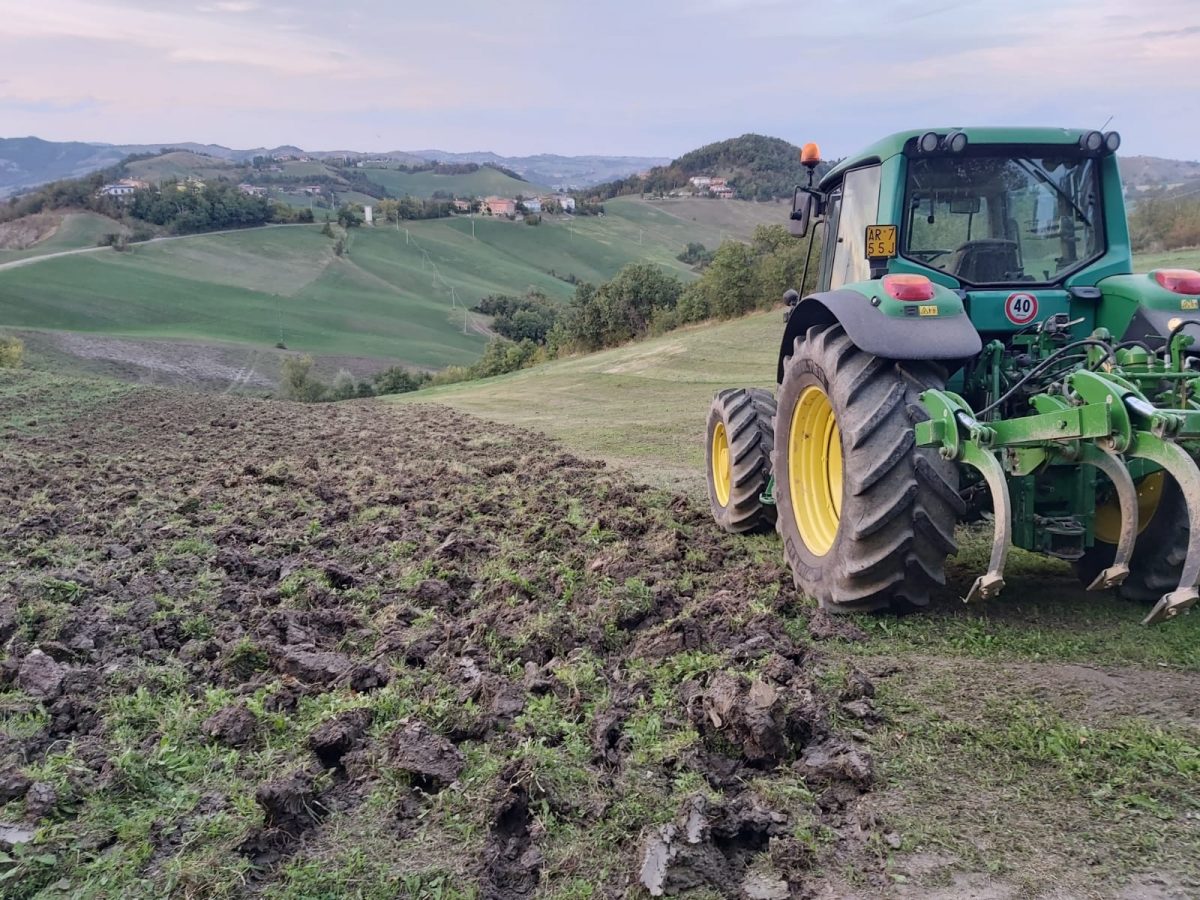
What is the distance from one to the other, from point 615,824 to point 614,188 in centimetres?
12326

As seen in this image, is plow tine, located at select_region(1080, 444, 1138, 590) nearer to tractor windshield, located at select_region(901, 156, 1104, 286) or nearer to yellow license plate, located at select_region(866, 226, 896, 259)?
tractor windshield, located at select_region(901, 156, 1104, 286)

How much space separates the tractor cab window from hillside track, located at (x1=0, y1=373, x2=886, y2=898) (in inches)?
74.6

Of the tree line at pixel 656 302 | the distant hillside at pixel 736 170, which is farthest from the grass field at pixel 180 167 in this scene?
the tree line at pixel 656 302

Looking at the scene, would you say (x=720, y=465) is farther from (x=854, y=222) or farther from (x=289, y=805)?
(x=289, y=805)

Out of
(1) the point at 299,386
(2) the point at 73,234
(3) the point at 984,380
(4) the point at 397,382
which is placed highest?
(2) the point at 73,234

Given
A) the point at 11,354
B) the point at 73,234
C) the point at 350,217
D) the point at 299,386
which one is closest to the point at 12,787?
the point at 299,386

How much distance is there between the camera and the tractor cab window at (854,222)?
537 cm

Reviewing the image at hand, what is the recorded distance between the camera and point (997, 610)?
4660mm

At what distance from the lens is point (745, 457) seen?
243 inches

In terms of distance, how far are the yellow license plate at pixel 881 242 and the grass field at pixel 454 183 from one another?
127 m

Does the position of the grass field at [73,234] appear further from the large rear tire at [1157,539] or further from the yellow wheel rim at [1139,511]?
the large rear tire at [1157,539]

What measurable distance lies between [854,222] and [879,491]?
2171mm

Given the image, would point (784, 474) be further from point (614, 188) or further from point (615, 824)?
point (614, 188)

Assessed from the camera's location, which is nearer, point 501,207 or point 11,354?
point 11,354
